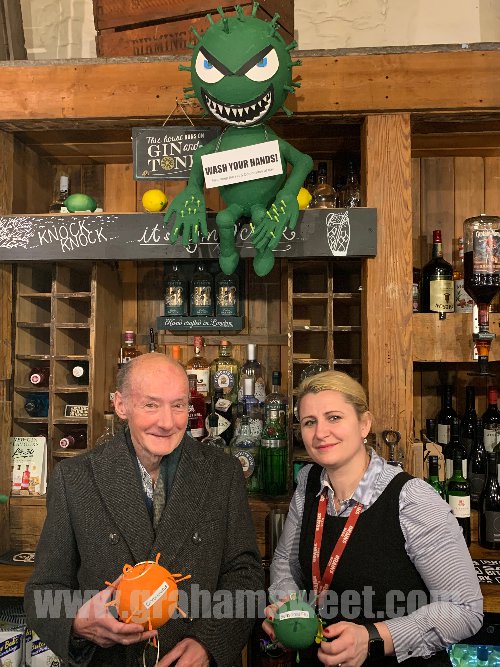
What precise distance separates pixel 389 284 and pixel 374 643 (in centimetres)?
114

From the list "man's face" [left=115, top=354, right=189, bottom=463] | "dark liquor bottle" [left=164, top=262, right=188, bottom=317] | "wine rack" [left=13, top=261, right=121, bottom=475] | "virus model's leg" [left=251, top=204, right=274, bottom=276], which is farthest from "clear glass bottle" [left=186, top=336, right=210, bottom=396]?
"man's face" [left=115, top=354, right=189, bottom=463]

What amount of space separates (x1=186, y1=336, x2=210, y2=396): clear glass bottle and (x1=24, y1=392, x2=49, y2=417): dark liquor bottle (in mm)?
577

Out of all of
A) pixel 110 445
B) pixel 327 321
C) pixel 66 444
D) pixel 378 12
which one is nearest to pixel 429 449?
pixel 327 321

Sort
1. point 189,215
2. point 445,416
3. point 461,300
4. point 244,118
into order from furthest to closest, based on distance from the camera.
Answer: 1. point 445,416
2. point 461,300
3. point 189,215
4. point 244,118

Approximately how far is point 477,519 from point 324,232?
1160mm

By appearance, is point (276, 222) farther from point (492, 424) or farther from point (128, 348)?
point (492, 424)

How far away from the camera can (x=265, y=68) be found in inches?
68.8

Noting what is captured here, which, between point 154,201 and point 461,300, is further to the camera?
point 461,300

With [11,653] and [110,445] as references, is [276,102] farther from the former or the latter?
[11,653]

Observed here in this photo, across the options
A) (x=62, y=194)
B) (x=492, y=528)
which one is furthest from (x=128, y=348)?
(x=492, y=528)

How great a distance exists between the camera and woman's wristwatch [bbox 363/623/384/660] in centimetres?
131

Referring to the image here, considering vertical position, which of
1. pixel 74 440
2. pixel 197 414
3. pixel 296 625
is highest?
pixel 197 414

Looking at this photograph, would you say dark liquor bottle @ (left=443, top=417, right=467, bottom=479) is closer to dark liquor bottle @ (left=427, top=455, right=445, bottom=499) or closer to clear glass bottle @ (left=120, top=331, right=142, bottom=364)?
dark liquor bottle @ (left=427, top=455, right=445, bottom=499)

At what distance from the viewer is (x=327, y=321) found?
2.31 meters
